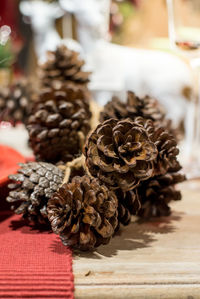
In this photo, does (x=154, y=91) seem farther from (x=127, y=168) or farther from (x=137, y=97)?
(x=127, y=168)

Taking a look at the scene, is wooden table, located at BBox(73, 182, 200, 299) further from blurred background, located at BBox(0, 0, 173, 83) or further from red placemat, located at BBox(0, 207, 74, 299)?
blurred background, located at BBox(0, 0, 173, 83)

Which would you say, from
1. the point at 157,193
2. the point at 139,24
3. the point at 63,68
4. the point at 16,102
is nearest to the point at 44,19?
the point at 139,24

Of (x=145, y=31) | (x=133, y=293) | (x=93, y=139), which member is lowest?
(x=133, y=293)

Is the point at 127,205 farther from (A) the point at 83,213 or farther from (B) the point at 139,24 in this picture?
(B) the point at 139,24

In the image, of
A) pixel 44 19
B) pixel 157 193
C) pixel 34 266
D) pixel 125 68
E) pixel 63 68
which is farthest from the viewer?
pixel 44 19

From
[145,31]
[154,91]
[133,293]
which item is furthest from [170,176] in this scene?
[145,31]
